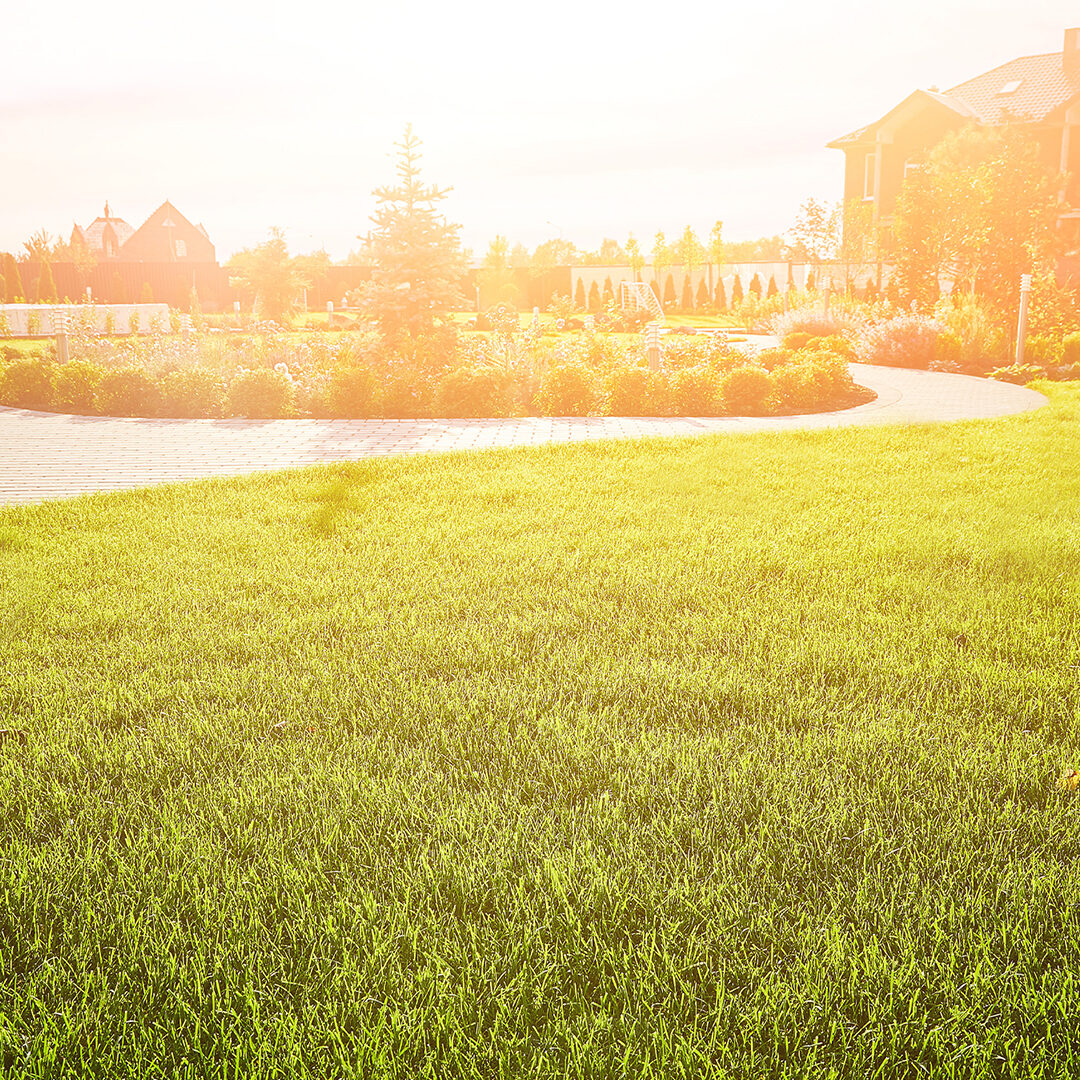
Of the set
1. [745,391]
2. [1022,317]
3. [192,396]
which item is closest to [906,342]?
[1022,317]

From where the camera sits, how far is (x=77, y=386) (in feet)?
43.1

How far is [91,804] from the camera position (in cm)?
273

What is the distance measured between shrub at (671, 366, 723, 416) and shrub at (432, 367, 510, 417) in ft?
7.16

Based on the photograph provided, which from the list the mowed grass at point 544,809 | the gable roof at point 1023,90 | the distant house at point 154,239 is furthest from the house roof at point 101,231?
the mowed grass at point 544,809

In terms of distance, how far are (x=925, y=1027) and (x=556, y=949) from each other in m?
0.79

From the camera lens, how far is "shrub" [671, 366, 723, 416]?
1174cm

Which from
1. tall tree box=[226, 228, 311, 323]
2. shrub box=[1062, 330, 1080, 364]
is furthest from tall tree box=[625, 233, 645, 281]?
shrub box=[1062, 330, 1080, 364]

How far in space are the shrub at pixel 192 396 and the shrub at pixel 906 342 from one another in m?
12.4

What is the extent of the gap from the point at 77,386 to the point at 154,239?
51.9 meters

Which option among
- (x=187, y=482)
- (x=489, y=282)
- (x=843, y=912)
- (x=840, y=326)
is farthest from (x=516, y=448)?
(x=489, y=282)

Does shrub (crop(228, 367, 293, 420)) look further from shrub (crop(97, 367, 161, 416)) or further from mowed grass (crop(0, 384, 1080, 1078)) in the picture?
mowed grass (crop(0, 384, 1080, 1078))

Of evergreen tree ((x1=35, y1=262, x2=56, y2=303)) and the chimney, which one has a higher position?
the chimney

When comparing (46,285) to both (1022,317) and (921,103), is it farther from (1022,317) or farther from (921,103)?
(1022,317)

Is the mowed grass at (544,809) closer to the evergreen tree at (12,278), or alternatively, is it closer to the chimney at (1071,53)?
the chimney at (1071,53)
